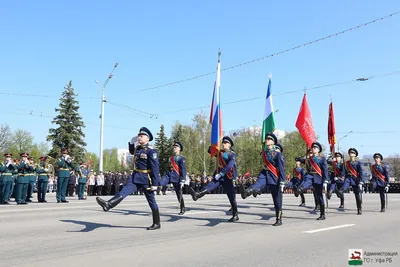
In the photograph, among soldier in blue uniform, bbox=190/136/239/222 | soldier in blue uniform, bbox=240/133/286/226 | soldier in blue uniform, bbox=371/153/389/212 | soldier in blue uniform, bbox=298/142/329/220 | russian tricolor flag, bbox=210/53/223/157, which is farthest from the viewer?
soldier in blue uniform, bbox=371/153/389/212

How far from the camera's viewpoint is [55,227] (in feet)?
32.1

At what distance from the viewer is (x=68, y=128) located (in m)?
57.2

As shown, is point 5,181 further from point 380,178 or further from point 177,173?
point 380,178

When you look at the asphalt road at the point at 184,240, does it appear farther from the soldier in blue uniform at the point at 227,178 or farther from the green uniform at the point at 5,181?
the green uniform at the point at 5,181

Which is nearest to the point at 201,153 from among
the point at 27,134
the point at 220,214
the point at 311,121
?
the point at 27,134

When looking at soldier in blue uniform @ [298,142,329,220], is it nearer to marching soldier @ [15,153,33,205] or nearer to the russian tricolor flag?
the russian tricolor flag

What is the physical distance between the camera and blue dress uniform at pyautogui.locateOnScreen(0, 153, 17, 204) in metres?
17.2

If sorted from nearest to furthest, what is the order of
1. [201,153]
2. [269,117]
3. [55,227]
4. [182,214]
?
1. [55,227]
2. [182,214]
3. [269,117]
4. [201,153]

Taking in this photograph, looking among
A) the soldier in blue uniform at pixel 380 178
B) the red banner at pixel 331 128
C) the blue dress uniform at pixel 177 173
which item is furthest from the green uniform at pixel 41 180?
the soldier in blue uniform at pixel 380 178

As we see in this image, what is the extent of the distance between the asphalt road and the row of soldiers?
2.25ft

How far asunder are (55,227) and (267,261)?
207 inches

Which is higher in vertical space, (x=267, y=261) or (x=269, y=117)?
(x=269, y=117)

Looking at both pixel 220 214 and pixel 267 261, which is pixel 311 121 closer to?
pixel 220 214

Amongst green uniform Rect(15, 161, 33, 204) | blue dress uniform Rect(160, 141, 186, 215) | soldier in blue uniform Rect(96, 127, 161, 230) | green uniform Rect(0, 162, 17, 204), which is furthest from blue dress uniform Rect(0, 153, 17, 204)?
soldier in blue uniform Rect(96, 127, 161, 230)
